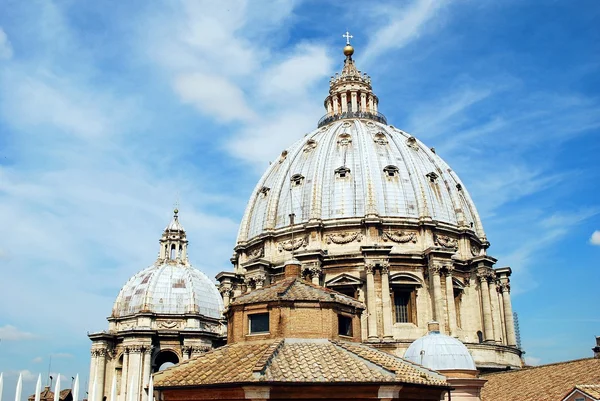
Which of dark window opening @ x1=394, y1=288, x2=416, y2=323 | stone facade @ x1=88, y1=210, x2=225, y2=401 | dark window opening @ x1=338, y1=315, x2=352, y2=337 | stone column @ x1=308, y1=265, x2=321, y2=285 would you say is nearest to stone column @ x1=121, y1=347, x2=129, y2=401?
stone facade @ x1=88, y1=210, x2=225, y2=401

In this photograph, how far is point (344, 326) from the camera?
2169 centimetres

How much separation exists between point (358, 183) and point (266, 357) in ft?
113

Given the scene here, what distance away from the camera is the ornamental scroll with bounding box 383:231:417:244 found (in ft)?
156

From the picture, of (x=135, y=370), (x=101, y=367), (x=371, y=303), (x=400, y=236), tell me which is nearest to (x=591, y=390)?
(x=371, y=303)

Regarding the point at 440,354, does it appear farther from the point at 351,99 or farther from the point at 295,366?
the point at 351,99

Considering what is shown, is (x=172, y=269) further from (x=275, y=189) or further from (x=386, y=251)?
(x=386, y=251)

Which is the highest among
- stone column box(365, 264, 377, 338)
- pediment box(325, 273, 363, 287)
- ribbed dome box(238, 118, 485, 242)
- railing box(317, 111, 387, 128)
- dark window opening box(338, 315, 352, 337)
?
railing box(317, 111, 387, 128)

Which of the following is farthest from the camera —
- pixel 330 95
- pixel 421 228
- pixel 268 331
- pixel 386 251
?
pixel 330 95

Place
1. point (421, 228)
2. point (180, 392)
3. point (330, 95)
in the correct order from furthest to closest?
point (330, 95) < point (421, 228) < point (180, 392)

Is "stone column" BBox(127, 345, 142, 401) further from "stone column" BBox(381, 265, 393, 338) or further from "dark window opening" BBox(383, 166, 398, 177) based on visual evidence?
"dark window opening" BBox(383, 166, 398, 177)

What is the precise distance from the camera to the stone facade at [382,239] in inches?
1759

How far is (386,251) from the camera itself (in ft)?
146

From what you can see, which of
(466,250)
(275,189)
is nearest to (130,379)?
(275,189)

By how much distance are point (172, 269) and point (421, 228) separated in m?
26.7
